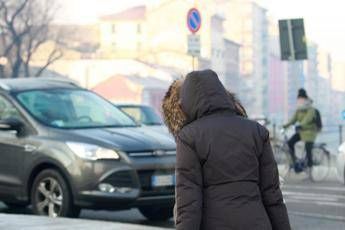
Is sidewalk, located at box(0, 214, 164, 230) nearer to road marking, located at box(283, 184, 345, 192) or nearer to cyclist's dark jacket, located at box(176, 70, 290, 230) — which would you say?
cyclist's dark jacket, located at box(176, 70, 290, 230)

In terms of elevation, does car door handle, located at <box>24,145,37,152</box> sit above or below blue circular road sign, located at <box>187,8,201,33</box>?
below

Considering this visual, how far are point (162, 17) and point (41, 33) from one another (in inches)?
2732

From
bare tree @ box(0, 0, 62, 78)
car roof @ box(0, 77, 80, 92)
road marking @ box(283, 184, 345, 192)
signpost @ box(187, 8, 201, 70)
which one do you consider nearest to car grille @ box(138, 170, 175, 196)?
car roof @ box(0, 77, 80, 92)

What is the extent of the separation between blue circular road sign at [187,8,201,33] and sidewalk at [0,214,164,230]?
10.7m

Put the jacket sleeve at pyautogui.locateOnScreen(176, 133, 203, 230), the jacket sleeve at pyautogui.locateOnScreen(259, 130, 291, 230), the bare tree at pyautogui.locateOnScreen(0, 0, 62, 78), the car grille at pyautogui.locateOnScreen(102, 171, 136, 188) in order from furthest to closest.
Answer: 1. the bare tree at pyautogui.locateOnScreen(0, 0, 62, 78)
2. the car grille at pyautogui.locateOnScreen(102, 171, 136, 188)
3. the jacket sleeve at pyautogui.locateOnScreen(259, 130, 291, 230)
4. the jacket sleeve at pyautogui.locateOnScreen(176, 133, 203, 230)

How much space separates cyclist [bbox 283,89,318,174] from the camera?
15.9 m

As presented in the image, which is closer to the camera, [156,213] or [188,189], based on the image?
[188,189]

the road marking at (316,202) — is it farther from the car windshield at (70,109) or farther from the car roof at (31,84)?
the car roof at (31,84)

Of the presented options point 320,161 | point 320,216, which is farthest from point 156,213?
point 320,161

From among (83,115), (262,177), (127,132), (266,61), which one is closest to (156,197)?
(127,132)

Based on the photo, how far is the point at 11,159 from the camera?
895 centimetres

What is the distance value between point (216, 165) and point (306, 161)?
1286cm

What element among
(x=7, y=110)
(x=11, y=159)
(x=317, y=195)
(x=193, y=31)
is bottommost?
(x=317, y=195)

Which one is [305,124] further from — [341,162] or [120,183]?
[120,183]
